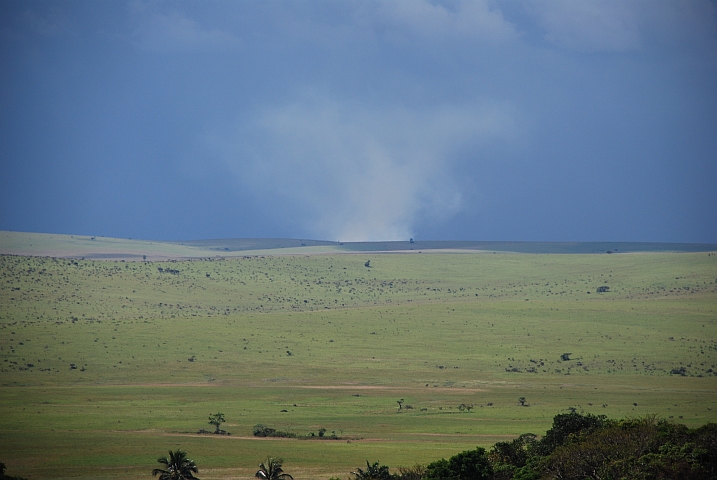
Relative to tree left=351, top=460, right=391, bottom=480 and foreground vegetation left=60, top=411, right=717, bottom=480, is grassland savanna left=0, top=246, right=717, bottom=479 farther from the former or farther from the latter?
foreground vegetation left=60, top=411, right=717, bottom=480

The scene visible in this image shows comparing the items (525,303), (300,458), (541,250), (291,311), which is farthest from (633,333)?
(541,250)

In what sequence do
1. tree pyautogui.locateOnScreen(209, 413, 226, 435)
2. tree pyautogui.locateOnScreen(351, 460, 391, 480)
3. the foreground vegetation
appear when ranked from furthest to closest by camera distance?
tree pyautogui.locateOnScreen(209, 413, 226, 435) → tree pyautogui.locateOnScreen(351, 460, 391, 480) → the foreground vegetation

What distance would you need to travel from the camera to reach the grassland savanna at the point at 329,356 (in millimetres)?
56781

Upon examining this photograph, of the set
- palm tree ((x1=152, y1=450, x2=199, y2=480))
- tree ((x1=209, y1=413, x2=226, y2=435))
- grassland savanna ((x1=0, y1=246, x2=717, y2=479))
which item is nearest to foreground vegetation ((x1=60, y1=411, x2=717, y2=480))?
palm tree ((x1=152, y1=450, x2=199, y2=480))

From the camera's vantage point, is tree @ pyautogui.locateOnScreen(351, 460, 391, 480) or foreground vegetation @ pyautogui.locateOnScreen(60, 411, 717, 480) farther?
tree @ pyautogui.locateOnScreen(351, 460, 391, 480)

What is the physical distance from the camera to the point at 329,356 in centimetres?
8919

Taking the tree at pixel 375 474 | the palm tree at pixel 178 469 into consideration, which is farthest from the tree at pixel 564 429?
the palm tree at pixel 178 469

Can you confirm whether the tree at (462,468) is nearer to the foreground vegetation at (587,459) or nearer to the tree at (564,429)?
the foreground vegetation at (587,459)

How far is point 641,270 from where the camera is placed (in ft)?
468

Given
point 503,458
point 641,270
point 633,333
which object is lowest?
point 503,458

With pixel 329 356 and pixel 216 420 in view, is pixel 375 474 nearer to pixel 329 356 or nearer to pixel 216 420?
pixel 216 420

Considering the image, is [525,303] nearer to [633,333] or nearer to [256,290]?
[633,333]

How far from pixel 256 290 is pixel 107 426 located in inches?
2726

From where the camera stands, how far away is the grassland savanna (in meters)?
56.8
